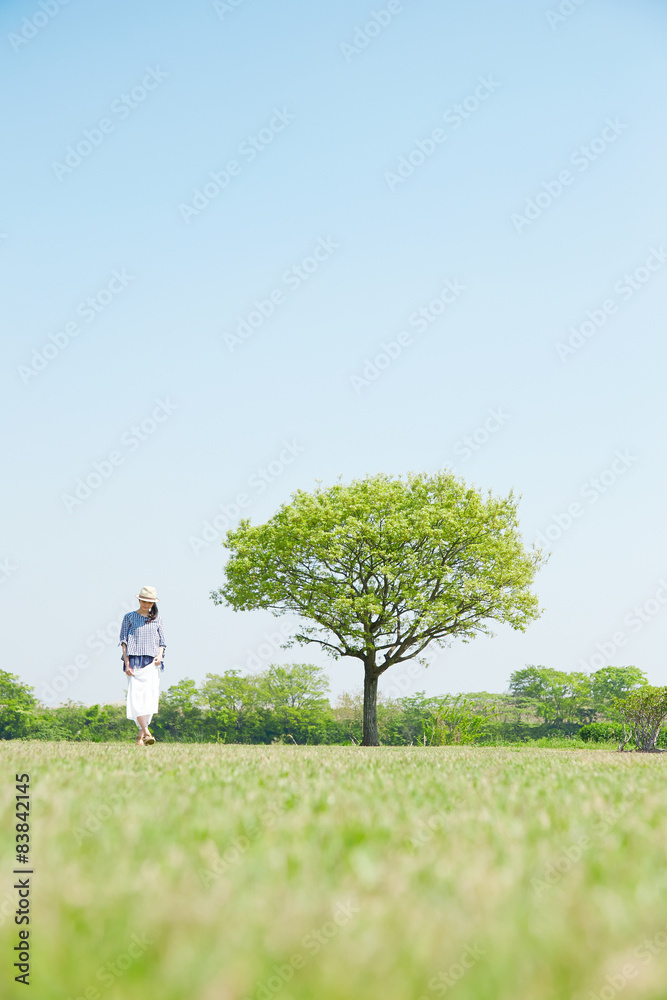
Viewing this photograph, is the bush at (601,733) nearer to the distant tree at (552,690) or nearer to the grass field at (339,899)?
the distant tree at (552,690)

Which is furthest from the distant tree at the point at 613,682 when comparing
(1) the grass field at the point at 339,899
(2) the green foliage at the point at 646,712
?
(1) the grass field at the point at 339,899

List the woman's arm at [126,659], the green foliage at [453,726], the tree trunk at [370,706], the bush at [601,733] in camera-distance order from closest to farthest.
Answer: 1. the woman's arm at [126,659]
2. the tree trunk at [370,706]
3. the bush at [601,733]
4. the green foliage at [453,726]

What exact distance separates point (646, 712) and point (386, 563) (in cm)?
998

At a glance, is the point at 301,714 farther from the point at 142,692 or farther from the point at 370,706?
the point at 142,692

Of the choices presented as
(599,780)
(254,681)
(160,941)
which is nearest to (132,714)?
(599,780)

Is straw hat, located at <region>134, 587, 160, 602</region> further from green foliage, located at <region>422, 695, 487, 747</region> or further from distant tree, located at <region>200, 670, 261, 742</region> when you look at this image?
distant tree, located at <region>200, 670, 261, 742</region>

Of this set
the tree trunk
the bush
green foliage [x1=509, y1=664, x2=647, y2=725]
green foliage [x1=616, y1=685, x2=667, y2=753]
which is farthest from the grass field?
green foliage [x1=509, y1=664, x2=647, y2=725]

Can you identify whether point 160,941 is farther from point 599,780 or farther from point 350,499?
point 350,499

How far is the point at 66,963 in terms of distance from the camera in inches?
77.5

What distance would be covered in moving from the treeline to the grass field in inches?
992

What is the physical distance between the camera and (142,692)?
13.4m

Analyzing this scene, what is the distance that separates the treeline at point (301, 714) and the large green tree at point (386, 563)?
475 centimetres

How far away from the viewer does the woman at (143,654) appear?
13344mm

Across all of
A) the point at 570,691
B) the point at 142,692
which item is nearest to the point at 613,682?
the point at 570,691
